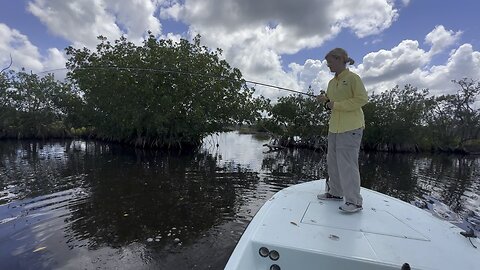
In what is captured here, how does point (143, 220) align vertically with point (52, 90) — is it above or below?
below

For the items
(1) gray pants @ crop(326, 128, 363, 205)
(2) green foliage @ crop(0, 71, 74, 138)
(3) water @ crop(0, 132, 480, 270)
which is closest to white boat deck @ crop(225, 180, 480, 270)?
(1) gray pants @ crop(326, 128, 363, 205)

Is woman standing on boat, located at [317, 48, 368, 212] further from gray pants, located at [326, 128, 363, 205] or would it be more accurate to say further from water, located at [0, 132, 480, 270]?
water, located at [0, 132, 480, 270]

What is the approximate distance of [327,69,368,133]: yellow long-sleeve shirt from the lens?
11.5ft

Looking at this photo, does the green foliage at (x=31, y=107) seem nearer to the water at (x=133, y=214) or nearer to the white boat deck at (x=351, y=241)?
the water at (x=133, y=214)

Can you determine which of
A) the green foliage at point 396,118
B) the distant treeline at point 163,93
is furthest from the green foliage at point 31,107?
the green foliage at point 396,118

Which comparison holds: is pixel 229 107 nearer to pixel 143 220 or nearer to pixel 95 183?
pixel 95 183

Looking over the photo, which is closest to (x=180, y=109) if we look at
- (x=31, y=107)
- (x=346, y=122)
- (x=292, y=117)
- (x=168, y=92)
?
(x=168, y=92)

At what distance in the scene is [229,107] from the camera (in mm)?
28266

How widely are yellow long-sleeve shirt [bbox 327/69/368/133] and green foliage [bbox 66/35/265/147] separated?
2106 centimetres

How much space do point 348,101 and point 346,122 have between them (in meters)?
0.28

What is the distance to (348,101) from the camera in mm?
3529

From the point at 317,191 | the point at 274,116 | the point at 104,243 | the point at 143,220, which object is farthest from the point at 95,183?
the point at 274,116

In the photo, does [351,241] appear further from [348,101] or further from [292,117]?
[292,117]

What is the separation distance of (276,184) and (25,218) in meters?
7.76
